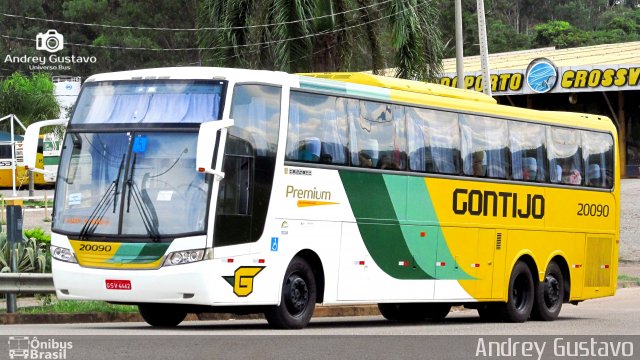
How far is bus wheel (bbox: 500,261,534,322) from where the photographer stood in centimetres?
2091

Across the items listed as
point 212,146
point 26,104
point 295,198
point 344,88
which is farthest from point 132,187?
point 26,104

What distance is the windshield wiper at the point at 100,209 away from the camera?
613 inches

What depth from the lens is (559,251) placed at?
72.2ft

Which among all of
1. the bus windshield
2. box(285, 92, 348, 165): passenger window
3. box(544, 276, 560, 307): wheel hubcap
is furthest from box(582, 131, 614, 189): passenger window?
the bus windshield

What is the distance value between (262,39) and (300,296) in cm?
1565

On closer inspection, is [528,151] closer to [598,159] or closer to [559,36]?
[598,159]

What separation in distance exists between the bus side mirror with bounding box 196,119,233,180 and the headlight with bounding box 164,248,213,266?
873 mm

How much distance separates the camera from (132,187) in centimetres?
1548

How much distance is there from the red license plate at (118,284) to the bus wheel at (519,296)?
298 inches

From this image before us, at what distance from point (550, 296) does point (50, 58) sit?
253 ft

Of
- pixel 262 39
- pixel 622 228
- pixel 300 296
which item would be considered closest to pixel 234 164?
pixel 300 296

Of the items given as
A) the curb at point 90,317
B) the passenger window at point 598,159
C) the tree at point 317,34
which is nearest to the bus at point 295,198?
the passenger window at point 598,159

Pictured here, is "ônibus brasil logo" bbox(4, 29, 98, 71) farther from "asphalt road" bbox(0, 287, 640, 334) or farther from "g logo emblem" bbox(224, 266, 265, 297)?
"g logo emblem" bbox(224, 266, 265, 297)

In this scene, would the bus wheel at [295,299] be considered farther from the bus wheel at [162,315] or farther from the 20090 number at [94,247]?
the 20090 number at [94,247]
